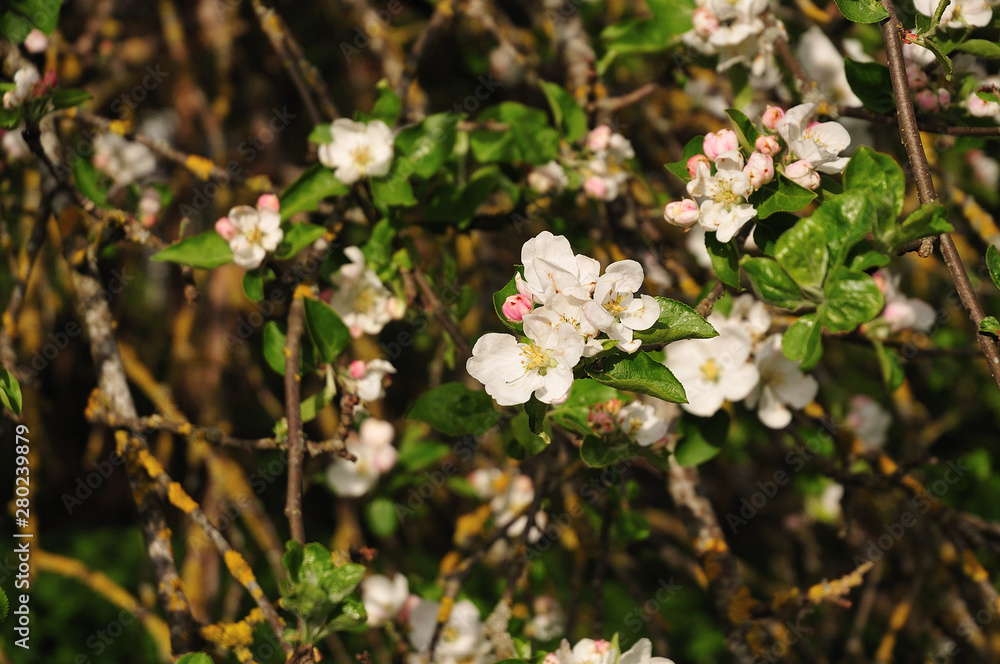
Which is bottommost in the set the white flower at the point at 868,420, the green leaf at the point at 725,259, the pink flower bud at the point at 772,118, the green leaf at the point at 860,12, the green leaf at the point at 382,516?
the white flower at the point at 868,420

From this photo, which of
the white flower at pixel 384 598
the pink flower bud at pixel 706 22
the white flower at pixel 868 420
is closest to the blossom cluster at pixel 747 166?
the pink flower bud at pixel 706 22

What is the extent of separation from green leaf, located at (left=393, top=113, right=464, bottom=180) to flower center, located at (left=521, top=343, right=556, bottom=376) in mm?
600

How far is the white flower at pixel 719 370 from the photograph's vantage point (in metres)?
1.39

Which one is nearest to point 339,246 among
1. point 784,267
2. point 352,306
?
point 352,306

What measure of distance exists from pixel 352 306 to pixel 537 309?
0.69 metres

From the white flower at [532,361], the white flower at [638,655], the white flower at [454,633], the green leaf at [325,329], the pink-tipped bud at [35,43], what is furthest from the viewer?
the pink-tipped bud at [35,43]

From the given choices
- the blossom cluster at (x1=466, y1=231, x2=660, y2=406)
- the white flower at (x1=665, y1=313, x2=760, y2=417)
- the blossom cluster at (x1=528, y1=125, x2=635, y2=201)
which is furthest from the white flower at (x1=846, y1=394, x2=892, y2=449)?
the blossom cluster at (x1=466, y1=231, x2=660, y2=406)

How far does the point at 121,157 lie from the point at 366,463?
119 cm

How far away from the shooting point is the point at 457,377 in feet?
8.44

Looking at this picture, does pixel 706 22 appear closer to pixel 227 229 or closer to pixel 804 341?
→ pixel 804 341

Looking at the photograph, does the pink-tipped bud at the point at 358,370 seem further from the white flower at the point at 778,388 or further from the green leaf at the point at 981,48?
the green leaf at the point at 981,48

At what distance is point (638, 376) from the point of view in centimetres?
96

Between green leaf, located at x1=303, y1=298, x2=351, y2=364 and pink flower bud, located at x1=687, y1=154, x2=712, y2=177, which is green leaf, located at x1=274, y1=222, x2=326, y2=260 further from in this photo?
pink flower bud, located at x1=687, y1=154, x2=712, y2=177

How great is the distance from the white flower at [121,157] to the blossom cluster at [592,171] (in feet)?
3.75
